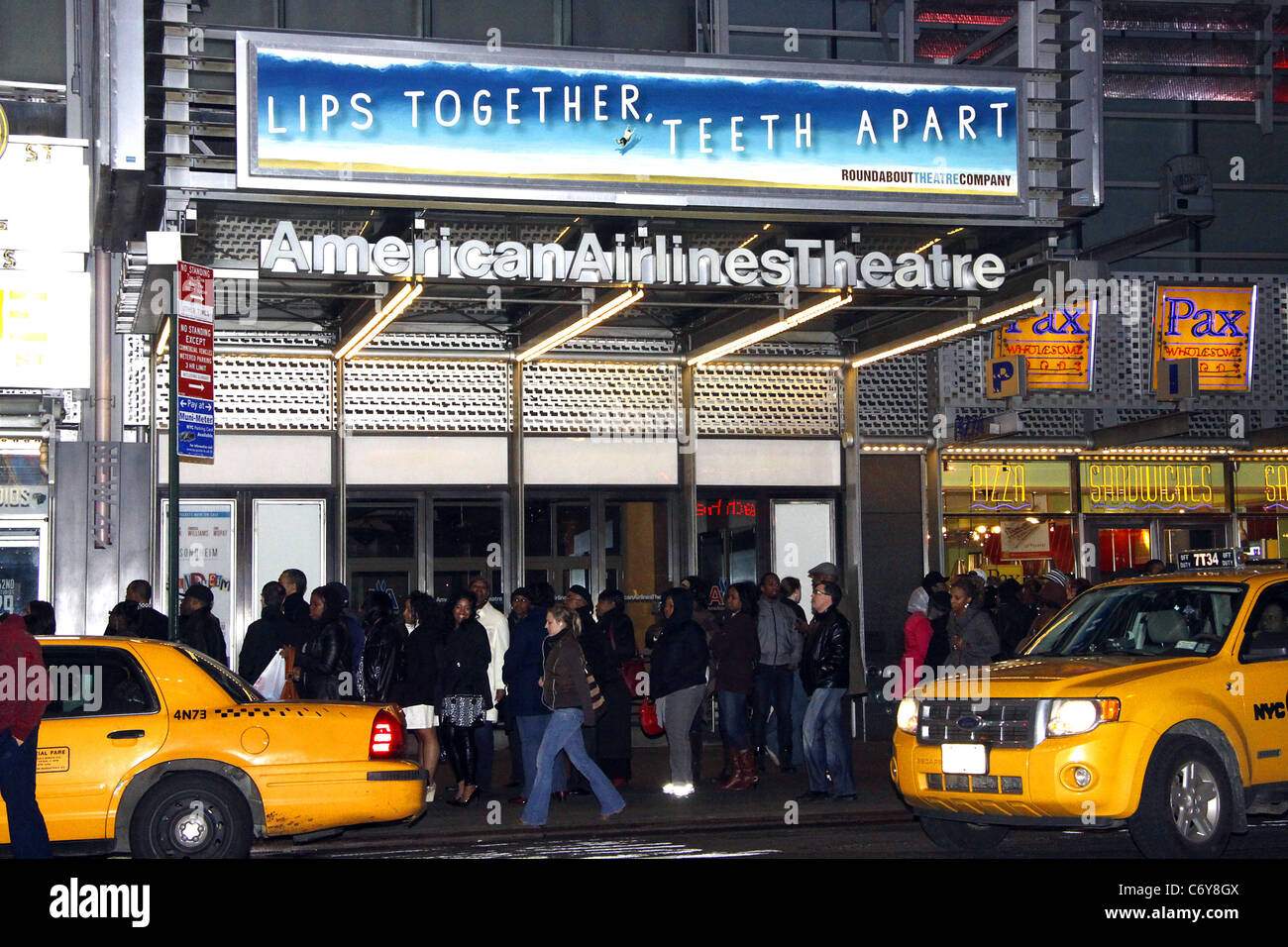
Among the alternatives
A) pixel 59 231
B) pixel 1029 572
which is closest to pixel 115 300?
pixel 59 231

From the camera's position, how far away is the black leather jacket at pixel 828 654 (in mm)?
13211

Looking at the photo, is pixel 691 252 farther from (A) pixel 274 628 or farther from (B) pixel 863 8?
(B) pixel 863 8

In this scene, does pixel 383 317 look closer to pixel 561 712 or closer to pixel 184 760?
pixel 561 712

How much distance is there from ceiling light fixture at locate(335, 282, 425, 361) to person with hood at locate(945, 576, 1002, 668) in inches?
211

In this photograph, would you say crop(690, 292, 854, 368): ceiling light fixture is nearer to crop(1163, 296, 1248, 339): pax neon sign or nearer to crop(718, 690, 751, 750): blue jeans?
crop(718, 690, 751, 750): blue jeans

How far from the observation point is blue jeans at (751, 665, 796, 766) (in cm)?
1540

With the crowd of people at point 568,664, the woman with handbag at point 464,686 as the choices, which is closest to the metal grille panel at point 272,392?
the crowd of people at point 568,664

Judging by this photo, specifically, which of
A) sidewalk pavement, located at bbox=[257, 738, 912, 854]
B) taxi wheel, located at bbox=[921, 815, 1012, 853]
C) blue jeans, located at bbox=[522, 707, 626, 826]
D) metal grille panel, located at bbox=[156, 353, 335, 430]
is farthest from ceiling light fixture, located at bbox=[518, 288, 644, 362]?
taxi wheel, located at bbox=[921, 815, 1012, 853]

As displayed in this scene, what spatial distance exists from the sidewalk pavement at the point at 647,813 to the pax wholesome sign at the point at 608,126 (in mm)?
5451

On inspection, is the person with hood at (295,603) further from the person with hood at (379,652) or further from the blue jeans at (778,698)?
the blue jeans at (778,698)

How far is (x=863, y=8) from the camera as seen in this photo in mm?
20188

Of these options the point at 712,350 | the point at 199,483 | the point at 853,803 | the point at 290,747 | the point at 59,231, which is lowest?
the point at 853,803

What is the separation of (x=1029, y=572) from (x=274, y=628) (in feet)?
36.1

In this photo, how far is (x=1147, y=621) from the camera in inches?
419
